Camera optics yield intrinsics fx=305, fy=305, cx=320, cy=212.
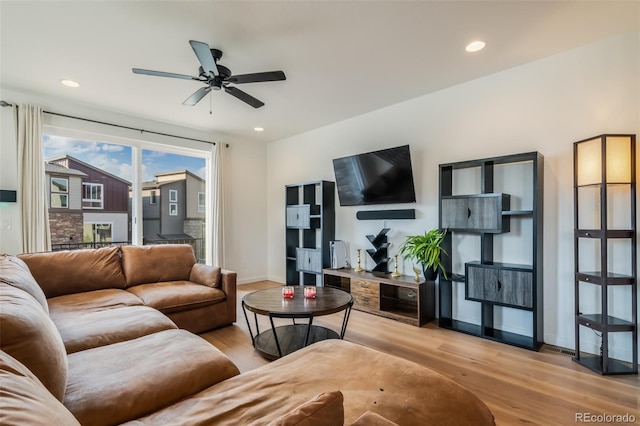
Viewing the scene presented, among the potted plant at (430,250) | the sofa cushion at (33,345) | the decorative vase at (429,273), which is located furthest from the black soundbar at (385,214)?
the sofa cushion at (33,345)

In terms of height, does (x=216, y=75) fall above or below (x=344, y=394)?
above

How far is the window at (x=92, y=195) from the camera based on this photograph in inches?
161

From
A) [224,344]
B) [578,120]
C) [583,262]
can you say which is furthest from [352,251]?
[578,120]

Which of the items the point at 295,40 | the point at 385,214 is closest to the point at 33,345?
the point at 295,40

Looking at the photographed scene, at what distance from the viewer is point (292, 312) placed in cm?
231

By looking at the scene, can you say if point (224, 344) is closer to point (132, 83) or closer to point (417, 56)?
point (132, 83)

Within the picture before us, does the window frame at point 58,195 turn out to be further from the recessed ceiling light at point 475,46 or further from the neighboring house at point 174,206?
the recessed ceiling light at point 475,46

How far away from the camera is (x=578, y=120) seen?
2709 mm

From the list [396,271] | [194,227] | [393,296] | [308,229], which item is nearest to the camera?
[396,271]

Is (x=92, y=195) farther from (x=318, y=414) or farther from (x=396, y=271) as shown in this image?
(x=318, y=414)

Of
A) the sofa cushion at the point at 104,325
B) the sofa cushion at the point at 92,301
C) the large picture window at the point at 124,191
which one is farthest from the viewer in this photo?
the large picture window at the point at 124,191

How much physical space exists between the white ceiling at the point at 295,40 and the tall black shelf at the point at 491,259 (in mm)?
Result: 1009

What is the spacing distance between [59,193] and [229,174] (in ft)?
7.65

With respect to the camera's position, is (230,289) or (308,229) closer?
(230,289)
